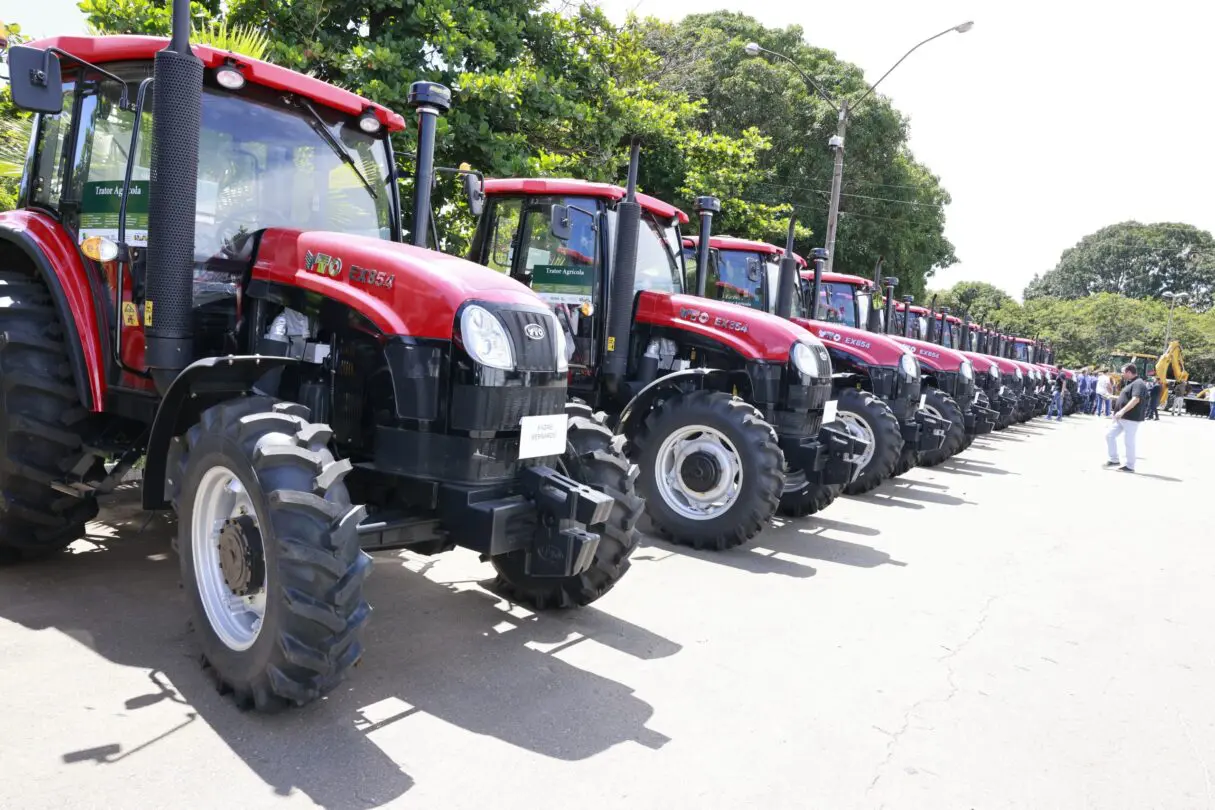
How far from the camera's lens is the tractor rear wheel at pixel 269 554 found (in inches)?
114

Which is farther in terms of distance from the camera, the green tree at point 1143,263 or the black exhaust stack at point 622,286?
the green tree at point 1143,263

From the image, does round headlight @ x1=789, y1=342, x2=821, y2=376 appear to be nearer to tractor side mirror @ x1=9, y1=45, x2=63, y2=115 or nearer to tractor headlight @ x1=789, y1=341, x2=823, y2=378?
tractor headlight @ x1=789, y1=341, x2=823, y2=378

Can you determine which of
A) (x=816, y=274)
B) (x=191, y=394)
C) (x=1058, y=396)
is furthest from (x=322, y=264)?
(x=1058, y=396)

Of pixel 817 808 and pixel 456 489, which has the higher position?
pixel 456 489

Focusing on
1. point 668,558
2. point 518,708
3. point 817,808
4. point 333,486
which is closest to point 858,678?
point 817,808

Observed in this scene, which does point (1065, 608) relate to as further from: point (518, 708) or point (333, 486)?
point (333, 486)

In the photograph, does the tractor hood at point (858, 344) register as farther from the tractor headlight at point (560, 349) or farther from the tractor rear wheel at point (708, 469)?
the tractor headlight at point (560, 349)

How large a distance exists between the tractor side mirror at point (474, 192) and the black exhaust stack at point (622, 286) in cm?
116

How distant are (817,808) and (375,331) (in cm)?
253

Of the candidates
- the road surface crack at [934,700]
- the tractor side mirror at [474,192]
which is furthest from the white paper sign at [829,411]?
the tractor side mirror at [474,192]

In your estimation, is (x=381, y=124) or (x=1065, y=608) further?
(x=1065, y=608)

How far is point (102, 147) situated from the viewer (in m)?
4.25

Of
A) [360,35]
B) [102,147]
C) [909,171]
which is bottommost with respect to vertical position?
[102,147]

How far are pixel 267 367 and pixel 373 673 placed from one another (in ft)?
4.55
